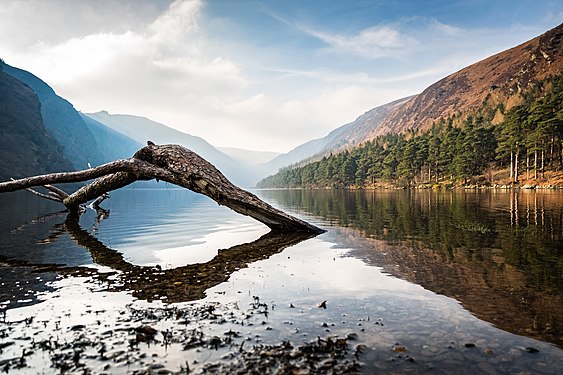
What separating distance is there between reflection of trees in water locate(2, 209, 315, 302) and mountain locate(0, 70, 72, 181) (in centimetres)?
11827

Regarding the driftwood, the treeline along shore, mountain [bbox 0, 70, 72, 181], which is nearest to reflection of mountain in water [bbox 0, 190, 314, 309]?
the driftwood

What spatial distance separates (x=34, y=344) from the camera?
210 inches

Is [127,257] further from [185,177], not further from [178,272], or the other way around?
[185,177]

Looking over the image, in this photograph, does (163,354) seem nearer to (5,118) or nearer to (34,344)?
(34,344)

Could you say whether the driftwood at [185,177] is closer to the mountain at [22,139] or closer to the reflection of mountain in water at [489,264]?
the reflection of mountain in water at [489,264]

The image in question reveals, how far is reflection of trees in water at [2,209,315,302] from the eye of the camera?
828 centimetres

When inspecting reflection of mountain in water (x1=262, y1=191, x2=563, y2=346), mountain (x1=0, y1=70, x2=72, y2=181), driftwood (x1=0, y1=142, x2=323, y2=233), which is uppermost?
mountain (x1=0, y1=70, x2=72, y2=181)

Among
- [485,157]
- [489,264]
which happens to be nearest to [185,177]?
[489,264]

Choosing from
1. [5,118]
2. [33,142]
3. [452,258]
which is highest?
[5,118]

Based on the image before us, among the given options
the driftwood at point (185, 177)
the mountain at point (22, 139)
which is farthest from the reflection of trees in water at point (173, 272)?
the mountain at point (22, 139)

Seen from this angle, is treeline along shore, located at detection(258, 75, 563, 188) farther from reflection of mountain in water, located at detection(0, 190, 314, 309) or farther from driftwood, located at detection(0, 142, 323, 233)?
reflection of mountain in water, located at detection(0, 190, 314, 309)

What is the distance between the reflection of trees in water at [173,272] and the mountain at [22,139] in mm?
118274

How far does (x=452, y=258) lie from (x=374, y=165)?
130046 millimetres

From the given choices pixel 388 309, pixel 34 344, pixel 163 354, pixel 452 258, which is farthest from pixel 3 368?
pixel 452 258
